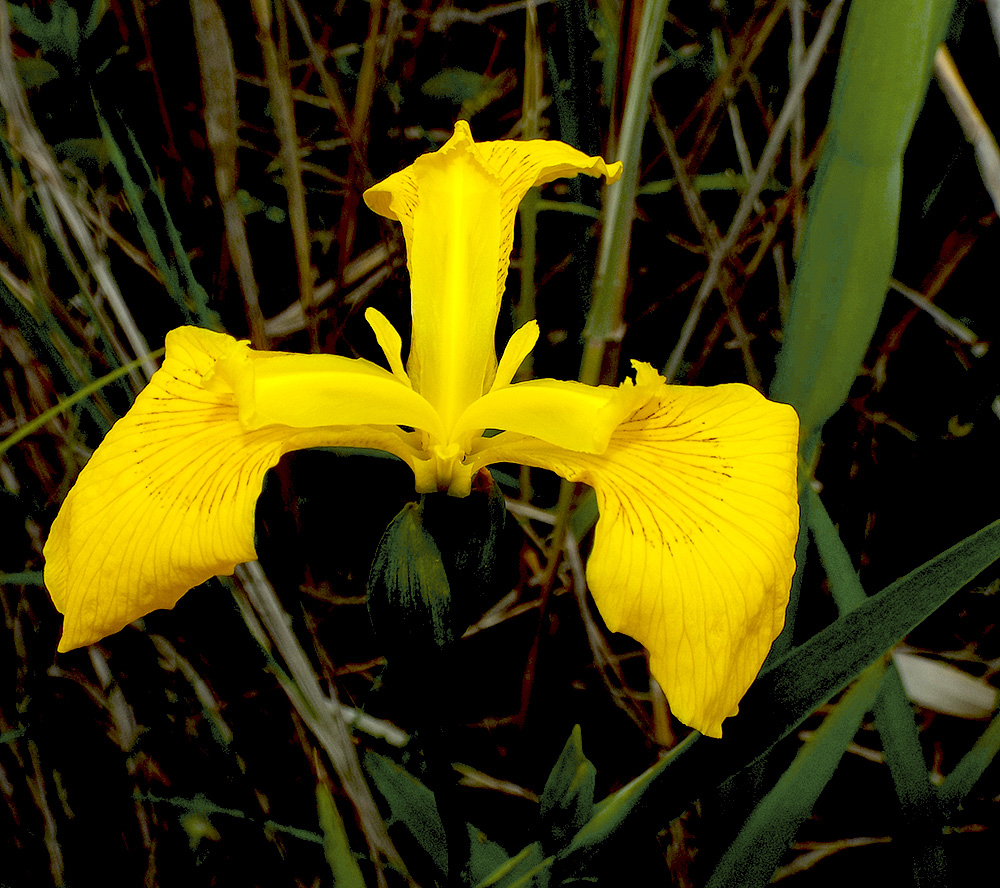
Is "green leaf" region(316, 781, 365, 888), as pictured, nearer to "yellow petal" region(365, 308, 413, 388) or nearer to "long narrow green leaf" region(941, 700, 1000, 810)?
"yellow petal" region(365, 308, 413, 388)

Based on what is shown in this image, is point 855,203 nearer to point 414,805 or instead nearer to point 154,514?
point 154,514

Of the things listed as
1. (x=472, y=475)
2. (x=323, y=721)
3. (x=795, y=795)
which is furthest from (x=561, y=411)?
(x=323, y=721)

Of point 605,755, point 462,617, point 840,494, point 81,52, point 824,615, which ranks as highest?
point 81,52

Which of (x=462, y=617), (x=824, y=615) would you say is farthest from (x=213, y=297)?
(x=824, y=615)

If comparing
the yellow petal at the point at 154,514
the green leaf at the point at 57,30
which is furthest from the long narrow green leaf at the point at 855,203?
the green leaf at the point at 57,30

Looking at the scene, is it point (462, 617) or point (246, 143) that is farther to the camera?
point (246, 143)

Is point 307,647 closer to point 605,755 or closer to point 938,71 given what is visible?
point 605,755

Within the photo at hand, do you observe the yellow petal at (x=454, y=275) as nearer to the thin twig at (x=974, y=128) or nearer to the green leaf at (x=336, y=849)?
the green leaf at (x=336, y=849)

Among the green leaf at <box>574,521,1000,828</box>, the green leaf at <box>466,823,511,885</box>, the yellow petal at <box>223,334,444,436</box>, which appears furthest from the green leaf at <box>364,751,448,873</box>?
the yellow petal at <box>223,334,444,436</box>
